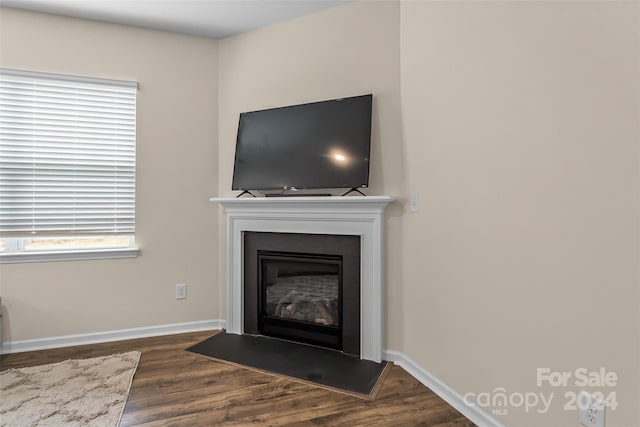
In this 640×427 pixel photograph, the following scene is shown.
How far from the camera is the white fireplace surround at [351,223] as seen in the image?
8.82ft

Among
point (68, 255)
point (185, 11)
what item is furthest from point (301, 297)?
point (185, 11)

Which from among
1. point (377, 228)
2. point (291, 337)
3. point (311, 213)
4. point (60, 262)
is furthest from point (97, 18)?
point (291, 337)

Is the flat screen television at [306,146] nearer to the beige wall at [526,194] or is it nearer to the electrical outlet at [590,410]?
the beige wall at [526,194]

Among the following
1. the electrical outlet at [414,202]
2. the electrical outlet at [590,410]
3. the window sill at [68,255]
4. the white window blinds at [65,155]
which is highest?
the white window blinds at [65,155]

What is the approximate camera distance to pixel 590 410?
1.38 m

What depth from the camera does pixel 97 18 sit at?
3.10 metres

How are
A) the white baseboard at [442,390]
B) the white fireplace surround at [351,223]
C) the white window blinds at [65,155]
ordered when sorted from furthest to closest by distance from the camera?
the white window blinds at [65,155]
the white fireplace surround at [351,223]
the white baseboard at [442,390]

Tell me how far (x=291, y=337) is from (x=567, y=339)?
6.78ft

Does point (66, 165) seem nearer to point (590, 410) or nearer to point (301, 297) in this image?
point (301, 297)

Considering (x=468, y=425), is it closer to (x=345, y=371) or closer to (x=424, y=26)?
(x=345, y=371)

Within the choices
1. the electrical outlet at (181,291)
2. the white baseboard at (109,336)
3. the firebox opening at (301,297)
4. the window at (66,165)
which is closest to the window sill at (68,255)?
the window at (66,165)

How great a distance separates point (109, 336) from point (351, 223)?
2.25 m

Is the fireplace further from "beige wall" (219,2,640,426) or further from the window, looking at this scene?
the window

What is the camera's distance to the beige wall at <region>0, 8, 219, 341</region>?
2.97 m
